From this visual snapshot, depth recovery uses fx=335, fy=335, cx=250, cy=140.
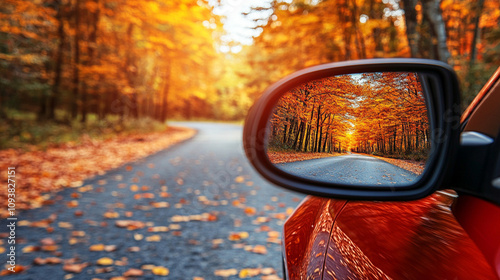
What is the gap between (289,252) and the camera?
163cm

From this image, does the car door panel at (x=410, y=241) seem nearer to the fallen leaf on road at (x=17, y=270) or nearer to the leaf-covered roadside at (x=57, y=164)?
the fallen leaf on road at (x=17, y=270)

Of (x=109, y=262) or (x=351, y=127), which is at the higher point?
(x=351, y=127)

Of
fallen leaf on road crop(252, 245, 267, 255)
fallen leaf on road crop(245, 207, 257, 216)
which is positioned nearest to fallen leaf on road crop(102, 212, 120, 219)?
fallen leaf on road crop(245, 207, 257, 216)

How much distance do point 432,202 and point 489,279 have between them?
1.36 ft

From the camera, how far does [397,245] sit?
1.08m

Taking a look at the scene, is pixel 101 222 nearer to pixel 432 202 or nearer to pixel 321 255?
pixel 321 255

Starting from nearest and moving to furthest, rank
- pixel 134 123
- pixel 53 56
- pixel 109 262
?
1. pixel 109 262
2. pixel 53 56
3. pixel 134 123

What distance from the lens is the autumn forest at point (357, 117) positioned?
1.04 meters

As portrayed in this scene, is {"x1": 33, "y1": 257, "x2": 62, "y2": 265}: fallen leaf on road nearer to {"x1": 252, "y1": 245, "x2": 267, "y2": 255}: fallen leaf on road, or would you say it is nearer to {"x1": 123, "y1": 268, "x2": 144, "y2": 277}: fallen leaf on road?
{"x1": 123, "y1": 268, "x2": 144, "y2": 277}: fallen leaf on road

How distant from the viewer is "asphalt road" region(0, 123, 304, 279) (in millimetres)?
3646

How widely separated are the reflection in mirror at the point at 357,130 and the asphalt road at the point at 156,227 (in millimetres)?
2660

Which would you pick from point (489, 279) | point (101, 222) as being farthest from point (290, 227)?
point (101, 222)

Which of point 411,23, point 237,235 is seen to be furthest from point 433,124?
point 411,23

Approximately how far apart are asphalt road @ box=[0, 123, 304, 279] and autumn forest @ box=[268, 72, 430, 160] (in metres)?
2.69
